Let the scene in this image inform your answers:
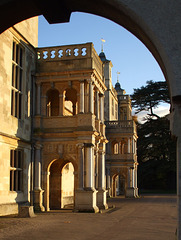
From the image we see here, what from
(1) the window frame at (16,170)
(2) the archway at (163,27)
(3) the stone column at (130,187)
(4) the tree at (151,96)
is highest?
(4) the tree at (151,96)

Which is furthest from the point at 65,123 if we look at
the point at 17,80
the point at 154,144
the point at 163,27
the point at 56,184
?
the point at 154,144

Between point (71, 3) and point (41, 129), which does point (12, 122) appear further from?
point (71, 3)

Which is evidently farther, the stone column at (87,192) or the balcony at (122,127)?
the balcony at (122,127)

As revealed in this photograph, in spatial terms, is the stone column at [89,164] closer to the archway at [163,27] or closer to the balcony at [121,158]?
the archway at [163,27]

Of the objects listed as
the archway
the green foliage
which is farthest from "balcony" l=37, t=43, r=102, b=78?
the green foliage

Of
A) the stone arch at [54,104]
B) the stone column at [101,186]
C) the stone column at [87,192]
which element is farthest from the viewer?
the stone arch at [54,104]

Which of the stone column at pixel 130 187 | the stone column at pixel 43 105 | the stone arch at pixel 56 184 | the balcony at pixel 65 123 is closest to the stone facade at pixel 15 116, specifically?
the balcony at pixel 65 123

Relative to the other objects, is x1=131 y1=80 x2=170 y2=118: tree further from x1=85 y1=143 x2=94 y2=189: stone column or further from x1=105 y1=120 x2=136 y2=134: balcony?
x1=85 y1=143 x2=94 y2=189: stone column

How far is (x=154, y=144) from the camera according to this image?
51.7 metres

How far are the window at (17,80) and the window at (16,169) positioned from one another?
2.03m

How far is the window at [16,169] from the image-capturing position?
19188mm

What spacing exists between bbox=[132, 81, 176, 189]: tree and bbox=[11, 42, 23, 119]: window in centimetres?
3323

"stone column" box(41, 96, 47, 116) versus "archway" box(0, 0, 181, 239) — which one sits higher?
"stone column" box(41, 96, 47, 116)

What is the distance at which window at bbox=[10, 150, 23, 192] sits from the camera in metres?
19.2
